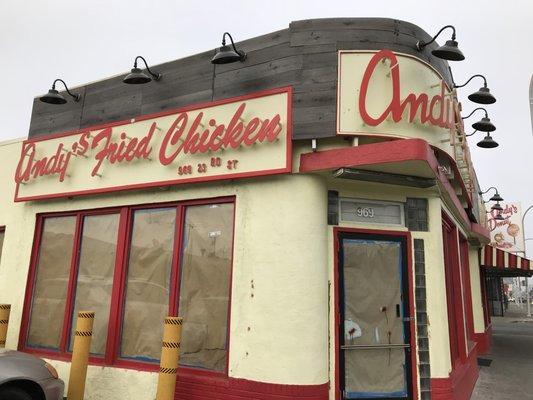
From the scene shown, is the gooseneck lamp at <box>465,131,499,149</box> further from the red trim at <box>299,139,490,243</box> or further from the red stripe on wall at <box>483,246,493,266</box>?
the red stripe on wall at <box>483,246,493,266</box>

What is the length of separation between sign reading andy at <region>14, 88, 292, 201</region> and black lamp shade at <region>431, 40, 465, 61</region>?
214 cm

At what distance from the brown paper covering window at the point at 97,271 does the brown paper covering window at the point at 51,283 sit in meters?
0.36

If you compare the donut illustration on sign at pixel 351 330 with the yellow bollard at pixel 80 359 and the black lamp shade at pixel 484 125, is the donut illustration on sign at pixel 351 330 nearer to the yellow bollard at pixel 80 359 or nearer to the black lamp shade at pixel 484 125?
the yellow bollard at pixel 80 359

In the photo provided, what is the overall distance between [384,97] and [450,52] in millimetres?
1036

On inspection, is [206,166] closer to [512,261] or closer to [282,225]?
[282,225]

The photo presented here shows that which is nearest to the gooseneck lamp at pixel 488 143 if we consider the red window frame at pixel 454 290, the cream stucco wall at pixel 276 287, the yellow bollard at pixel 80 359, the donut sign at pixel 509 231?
the red window frame at pixel 454 290

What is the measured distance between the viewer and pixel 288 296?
5664 mm

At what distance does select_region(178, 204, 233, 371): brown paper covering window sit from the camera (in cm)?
623

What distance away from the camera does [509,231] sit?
29.4m

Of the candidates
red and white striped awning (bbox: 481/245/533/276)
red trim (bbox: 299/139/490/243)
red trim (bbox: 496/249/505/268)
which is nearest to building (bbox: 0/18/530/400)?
red trim (bbox: 299/139/490/243)

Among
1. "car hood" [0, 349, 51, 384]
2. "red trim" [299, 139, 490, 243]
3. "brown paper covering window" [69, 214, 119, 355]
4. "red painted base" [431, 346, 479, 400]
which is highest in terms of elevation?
"red trim" [299, 139, 490, 243]

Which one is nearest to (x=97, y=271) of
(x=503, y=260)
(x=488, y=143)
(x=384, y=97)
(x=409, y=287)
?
(x=409, y=287)

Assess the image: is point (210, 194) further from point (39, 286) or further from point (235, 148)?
point (39, 286)

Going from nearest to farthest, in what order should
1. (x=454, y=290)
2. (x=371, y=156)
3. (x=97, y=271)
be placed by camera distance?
(x=371, y=156), (x=97, y=271), (x=454, y=290)
